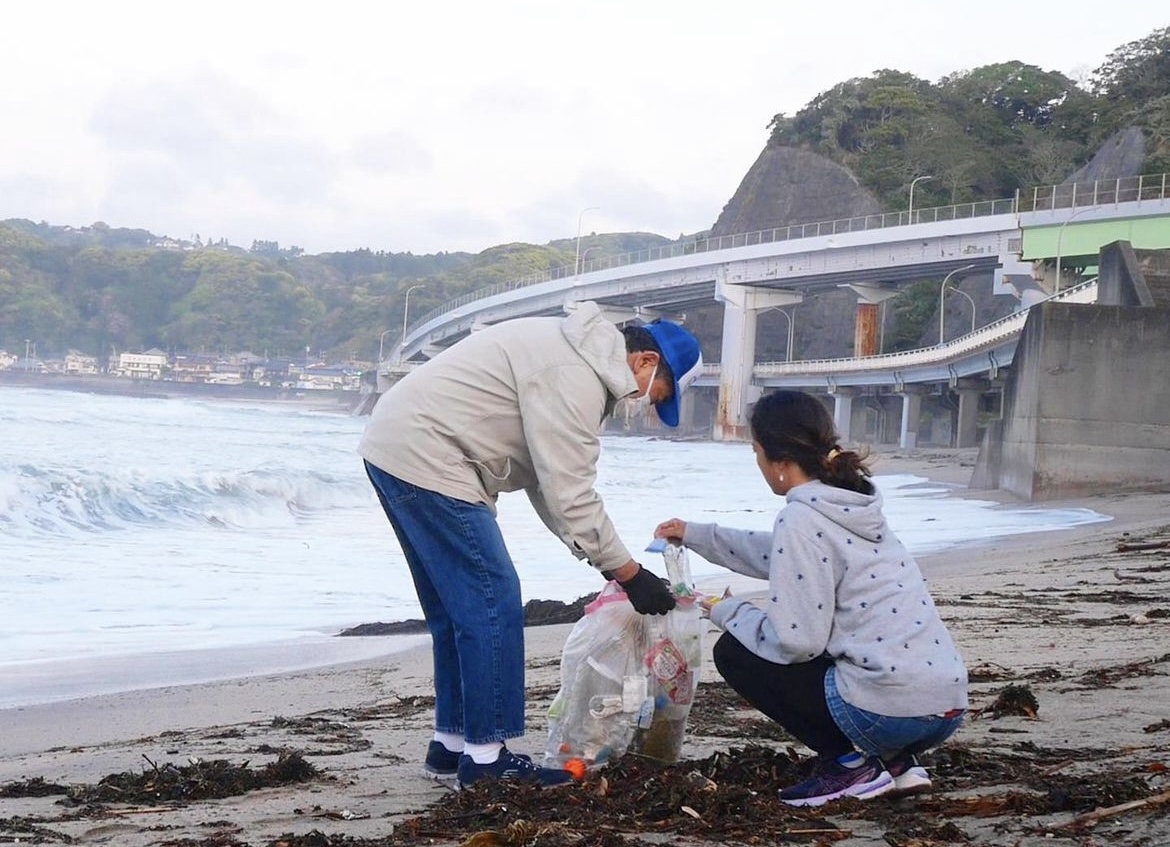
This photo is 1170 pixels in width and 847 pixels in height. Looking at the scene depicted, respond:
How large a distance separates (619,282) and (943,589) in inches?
2175

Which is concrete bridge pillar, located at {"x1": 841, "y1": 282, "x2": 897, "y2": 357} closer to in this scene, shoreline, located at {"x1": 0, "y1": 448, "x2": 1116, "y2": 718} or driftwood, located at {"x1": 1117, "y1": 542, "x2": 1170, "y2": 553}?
driftwood, located at {"x1": 1117, "y1": 542, "x2": 1170, "y2": 553}

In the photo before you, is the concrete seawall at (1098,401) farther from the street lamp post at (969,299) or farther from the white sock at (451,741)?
the street lamp post at (969,299)

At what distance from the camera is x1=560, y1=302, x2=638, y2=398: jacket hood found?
3.31m

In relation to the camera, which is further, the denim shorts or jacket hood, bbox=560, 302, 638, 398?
jacket hood, bbox=560, 302, 638, 398

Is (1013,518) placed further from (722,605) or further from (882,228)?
(882,228)

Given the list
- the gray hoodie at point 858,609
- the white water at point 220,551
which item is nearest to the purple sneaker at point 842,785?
the gray hoodie at point 858,609

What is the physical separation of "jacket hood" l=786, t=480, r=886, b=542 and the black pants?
0.34 metres

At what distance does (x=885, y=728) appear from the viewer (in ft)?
9.66

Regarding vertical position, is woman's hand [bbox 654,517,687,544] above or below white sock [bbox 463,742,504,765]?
above

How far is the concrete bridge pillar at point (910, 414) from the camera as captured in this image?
178 feet

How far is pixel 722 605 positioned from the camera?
10.7 ft

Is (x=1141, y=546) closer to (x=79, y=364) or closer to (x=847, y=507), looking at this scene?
(x=847, y=507)

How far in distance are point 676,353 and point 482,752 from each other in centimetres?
116

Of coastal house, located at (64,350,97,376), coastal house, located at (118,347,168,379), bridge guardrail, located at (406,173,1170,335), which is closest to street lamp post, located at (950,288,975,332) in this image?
bridge guardrail, located at (406,173,1170,335)
